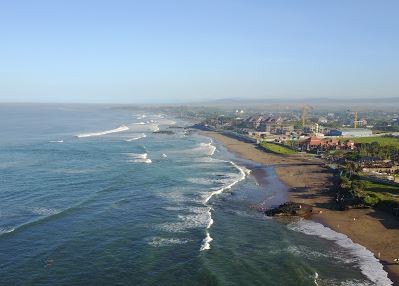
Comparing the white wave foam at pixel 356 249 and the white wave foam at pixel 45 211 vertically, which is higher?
the white wave foam at pixel 45 211

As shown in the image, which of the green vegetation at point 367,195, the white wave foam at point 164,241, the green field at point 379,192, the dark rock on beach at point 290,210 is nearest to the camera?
the white wave foam at point 164,241

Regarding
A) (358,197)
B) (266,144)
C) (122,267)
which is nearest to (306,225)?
(358,197)

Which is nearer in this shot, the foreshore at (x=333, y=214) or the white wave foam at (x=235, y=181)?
the foreshore at (x=333, y=214)

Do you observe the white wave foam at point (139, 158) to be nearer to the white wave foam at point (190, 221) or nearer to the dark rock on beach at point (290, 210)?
the white wave foam at point (190, 221)

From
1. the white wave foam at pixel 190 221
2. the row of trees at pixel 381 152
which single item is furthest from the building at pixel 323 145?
the white wave foam at pixel 190 221

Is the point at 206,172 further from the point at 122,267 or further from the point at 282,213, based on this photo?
the point at 122,267

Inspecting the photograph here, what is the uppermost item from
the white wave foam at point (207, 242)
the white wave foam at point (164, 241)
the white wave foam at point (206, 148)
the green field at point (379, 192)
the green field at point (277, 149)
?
the green field at point (379, 192)

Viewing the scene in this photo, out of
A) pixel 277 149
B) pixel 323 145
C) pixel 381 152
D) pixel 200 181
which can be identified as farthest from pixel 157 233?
pixel 323 145

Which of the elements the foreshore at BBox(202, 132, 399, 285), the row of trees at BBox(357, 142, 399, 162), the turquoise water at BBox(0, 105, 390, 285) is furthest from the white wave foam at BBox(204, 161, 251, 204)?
the row of trees at BBox(357, 142, 399, 162)
